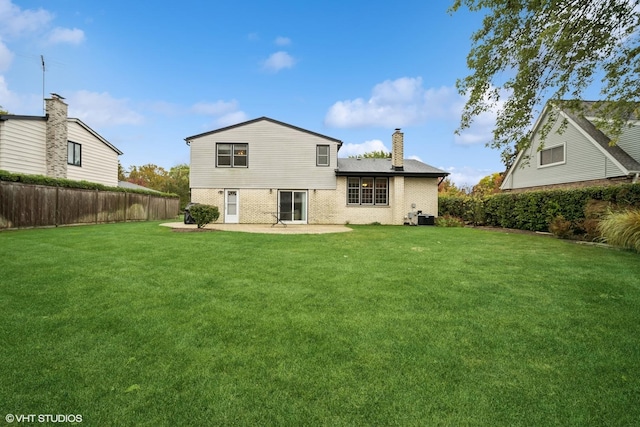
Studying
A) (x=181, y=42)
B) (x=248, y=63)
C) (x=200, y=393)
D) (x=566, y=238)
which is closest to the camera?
(x=200, y=393)

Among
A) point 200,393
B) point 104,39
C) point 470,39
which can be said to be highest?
point 104,39

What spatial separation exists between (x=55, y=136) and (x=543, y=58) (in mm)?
22882

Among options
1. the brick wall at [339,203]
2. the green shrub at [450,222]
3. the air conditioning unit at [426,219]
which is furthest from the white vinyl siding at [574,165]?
the brick wall at [339,203]

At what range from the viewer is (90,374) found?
2.63 m

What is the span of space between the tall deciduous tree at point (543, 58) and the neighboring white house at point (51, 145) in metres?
21.2

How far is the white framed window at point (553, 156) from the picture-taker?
17973 mm

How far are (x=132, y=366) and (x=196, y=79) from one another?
21.8m

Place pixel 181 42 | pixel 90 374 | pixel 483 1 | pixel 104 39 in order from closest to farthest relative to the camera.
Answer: pixel 90 374 < pixel 483 1 < pixel 104 39 < pixel 181 42

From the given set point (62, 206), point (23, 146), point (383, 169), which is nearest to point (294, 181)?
point (383, 169)

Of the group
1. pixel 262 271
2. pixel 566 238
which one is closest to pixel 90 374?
pixel 262 271

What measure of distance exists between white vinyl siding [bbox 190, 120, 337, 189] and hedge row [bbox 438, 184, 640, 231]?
8.85 meters

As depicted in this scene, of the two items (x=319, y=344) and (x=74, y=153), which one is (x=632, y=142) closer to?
(x=319, y=344)

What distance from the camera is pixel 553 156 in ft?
61.3

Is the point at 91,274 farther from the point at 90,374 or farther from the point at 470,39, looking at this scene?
the point at 470,39
